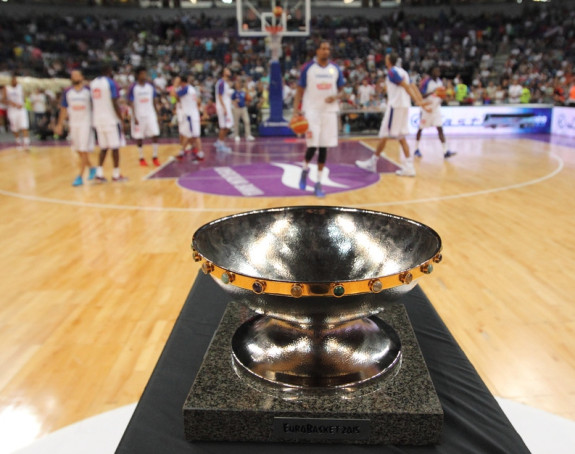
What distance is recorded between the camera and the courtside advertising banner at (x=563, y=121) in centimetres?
1317

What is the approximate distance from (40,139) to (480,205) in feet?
42.9

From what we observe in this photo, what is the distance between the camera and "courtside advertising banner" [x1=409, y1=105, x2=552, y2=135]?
1402cm

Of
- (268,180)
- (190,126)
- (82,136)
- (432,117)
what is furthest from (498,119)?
(82,136)

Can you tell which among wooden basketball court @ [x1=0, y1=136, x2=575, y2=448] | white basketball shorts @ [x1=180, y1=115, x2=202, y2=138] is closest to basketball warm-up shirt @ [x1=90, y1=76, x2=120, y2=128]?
wooden basketball court @ [x1=0, y1=136, x2=575, y2=448]

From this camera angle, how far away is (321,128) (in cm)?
642

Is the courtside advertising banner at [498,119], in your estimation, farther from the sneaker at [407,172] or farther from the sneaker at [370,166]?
the sneaker at [407,172]

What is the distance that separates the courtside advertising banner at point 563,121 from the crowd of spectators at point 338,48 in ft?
10.7

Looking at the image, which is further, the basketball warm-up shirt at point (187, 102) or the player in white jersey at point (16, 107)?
the player in white jersey at point (16, 107)

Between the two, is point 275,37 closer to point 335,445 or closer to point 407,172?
point 407,172

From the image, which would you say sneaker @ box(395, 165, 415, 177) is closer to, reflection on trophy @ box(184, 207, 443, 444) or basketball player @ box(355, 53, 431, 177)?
basketball player @ box(355, 53, 431, 177)

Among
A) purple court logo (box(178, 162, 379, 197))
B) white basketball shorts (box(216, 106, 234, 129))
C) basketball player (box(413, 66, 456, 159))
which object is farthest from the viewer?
white basketball shorts (box(216, 106, 234, 129))

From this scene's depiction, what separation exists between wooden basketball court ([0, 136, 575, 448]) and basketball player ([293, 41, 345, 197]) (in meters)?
0.75

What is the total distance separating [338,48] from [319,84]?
1952 centimetres

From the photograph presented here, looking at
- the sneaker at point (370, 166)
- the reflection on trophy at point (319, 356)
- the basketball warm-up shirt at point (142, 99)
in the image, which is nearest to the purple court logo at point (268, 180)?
the sneaker at point (370, 166)
